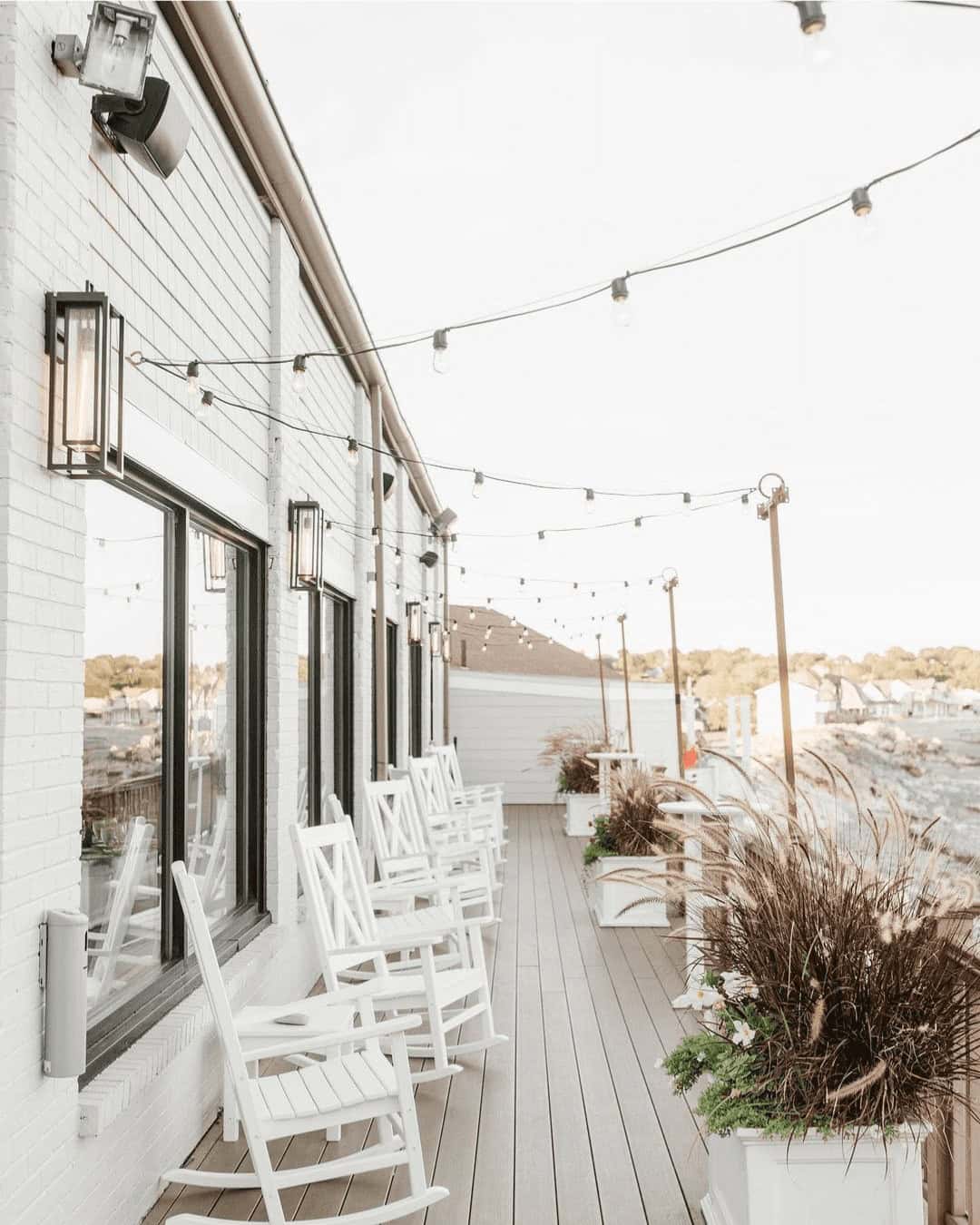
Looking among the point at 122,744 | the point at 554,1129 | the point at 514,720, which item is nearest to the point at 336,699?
the point at 122,744

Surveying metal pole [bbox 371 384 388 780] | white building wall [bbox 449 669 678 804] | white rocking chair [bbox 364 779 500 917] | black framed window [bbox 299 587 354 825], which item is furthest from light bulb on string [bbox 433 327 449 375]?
white building wall [bbox 449 669 678 804]

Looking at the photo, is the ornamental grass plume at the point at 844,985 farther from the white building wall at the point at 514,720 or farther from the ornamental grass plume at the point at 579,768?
the white building wall at the point at 514,720

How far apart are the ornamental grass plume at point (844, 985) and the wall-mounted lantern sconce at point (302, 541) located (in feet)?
8.97

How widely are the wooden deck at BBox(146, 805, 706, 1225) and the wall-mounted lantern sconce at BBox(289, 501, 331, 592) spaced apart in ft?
6.83

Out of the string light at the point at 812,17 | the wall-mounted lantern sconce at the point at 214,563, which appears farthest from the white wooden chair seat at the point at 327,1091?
the string light at the point at 812,17

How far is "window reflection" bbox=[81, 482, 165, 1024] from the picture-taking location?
2.81 m

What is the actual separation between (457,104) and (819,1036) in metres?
4.07

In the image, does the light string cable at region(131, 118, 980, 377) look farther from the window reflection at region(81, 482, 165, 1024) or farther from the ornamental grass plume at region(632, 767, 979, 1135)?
the ornamental grass plume at region(632, 767, 979, 1135)

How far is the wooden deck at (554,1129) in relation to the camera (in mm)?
2688

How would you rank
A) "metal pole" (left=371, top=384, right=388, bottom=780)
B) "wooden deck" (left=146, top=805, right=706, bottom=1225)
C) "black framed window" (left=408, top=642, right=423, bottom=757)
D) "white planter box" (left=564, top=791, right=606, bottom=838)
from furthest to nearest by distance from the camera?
"black framed window" (left=408, top=642, right=423, bottom=757) → "white planter box" (left=564, top=791, right=606, bottom=838) → "metal pole" (left=371, top=384, right=388, bottom=780) → "wooden deck" (left=146, top=805, right=706, bottom=1225)

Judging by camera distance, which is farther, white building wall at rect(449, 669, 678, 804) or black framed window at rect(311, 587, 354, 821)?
white building wall at rect(449, 669, 678, 804)

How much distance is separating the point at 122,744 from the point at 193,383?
1200 millimetres

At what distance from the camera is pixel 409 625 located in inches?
377

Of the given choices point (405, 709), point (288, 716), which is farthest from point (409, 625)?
point (288, 716)
